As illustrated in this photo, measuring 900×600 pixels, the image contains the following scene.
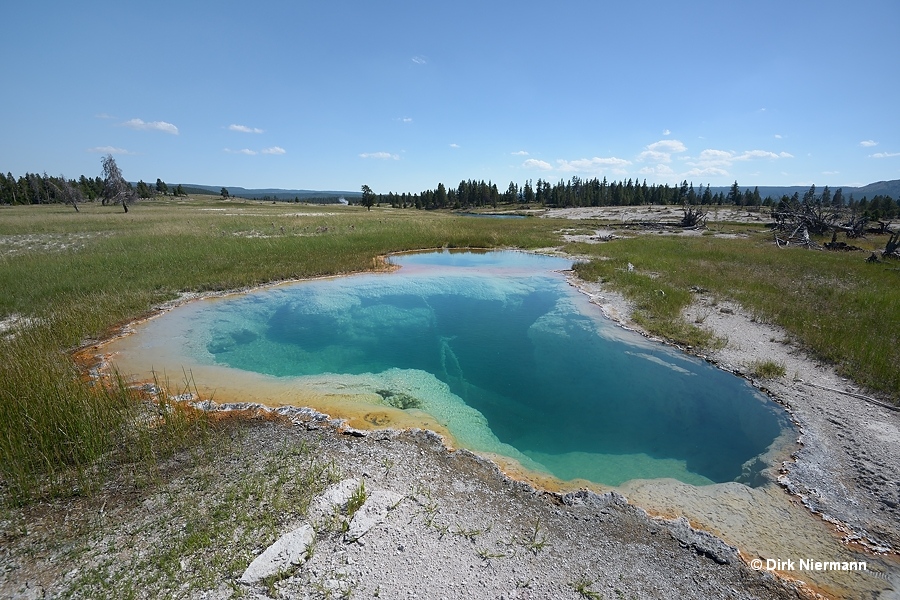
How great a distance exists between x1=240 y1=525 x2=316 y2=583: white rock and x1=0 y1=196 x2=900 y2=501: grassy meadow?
10.7ft

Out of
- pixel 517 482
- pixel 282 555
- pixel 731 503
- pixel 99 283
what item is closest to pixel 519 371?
pixel 517 482

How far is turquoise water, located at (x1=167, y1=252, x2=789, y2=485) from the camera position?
24.6 ft

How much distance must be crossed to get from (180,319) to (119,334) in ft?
6.43

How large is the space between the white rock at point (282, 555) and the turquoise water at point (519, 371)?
11.8ft

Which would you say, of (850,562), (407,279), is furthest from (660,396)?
(407,279)

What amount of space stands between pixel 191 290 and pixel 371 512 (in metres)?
16.6

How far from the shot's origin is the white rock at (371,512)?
4816mm

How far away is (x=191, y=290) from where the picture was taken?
56.2 feet

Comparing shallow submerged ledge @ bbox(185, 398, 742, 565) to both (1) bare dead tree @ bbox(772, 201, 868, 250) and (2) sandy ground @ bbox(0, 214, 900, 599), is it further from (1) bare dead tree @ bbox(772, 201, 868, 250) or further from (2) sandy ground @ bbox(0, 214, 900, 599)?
(1) bare dead tree @ bbox(772, 201, 868, 250)

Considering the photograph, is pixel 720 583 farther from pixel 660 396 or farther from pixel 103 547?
pixel 103 547

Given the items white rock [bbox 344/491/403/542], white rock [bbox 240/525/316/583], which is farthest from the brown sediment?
white rock [bbox 240/525/316/583]

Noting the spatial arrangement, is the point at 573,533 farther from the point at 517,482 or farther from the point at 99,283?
the point at 99,283

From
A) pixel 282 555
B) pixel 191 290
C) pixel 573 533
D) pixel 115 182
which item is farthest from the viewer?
pixel 115 182

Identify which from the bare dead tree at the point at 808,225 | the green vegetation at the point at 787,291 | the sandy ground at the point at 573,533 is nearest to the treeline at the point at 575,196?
the bare dead tree at the point at 808,225
